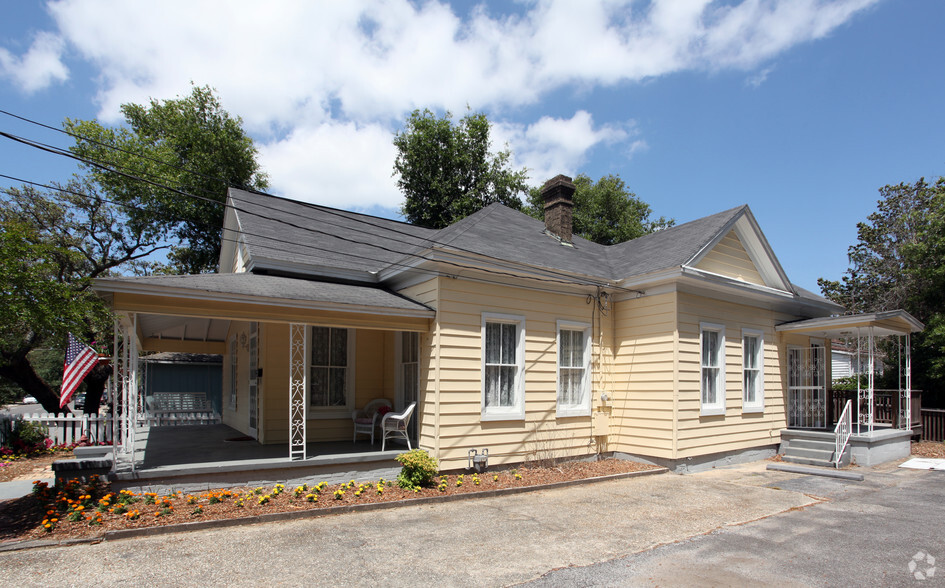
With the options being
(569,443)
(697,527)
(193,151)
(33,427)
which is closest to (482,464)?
(569,443)

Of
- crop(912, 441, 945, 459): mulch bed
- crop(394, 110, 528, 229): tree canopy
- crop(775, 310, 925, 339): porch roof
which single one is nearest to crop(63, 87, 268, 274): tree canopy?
crop(394, 110, 528, 229): tree canopy

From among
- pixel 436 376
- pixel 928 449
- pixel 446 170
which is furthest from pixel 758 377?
pixel 446 170

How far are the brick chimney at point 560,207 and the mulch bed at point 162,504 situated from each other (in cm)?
665

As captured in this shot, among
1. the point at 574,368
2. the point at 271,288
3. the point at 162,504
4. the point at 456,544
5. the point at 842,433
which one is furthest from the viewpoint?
the point at 842,433

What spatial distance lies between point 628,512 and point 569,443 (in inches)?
131

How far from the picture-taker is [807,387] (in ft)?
44.0

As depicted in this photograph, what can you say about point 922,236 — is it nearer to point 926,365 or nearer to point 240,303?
point 926,365

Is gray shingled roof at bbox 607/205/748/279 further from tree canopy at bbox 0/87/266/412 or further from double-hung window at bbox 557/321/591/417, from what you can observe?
tree canopy at bbox 0/87/266/412

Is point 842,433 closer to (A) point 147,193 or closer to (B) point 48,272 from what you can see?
(B) point 48,272

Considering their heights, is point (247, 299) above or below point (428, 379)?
above

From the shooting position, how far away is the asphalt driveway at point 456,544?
194 inches

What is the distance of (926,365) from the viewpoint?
16.3 m

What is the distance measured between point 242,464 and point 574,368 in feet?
20.9

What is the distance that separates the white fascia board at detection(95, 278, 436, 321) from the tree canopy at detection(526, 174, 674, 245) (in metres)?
24.0
